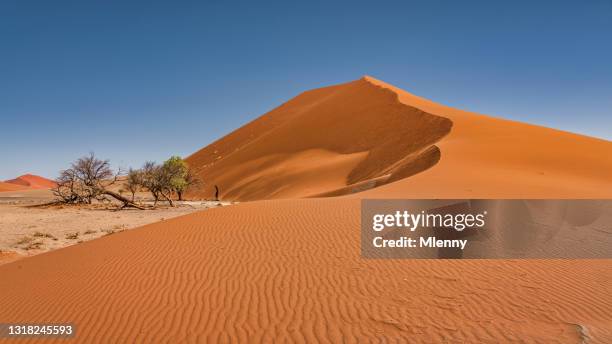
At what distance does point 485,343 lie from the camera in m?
4.63

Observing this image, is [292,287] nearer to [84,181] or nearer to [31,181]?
[84,181]

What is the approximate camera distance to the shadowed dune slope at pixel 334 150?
3353cm

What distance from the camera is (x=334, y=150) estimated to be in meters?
47.1

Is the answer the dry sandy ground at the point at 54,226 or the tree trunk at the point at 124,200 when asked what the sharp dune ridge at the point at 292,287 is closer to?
the dry sandy ground at the point at 54,226

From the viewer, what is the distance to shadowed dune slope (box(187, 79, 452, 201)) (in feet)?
110

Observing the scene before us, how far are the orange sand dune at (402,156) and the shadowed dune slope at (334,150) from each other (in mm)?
168

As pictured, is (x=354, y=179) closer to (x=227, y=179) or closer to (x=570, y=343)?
(x=227, y=179)

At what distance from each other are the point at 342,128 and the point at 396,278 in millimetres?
45561

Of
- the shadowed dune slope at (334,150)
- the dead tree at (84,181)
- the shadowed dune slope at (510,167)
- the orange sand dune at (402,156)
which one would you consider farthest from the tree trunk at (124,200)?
the shadowed dune slope at (510,167)

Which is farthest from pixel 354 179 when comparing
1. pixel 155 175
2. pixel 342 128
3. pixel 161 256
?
pixel 161 256

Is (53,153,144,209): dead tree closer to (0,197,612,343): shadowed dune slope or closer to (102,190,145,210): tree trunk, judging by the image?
(102,190,145,210): tree trunk

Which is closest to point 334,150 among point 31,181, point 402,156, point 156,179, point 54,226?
point 402,156

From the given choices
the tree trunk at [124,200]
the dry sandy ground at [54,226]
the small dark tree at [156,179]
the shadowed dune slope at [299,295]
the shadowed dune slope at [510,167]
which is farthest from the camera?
the small dark tree at [156,179]

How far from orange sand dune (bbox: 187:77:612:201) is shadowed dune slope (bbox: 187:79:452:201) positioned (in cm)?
17
